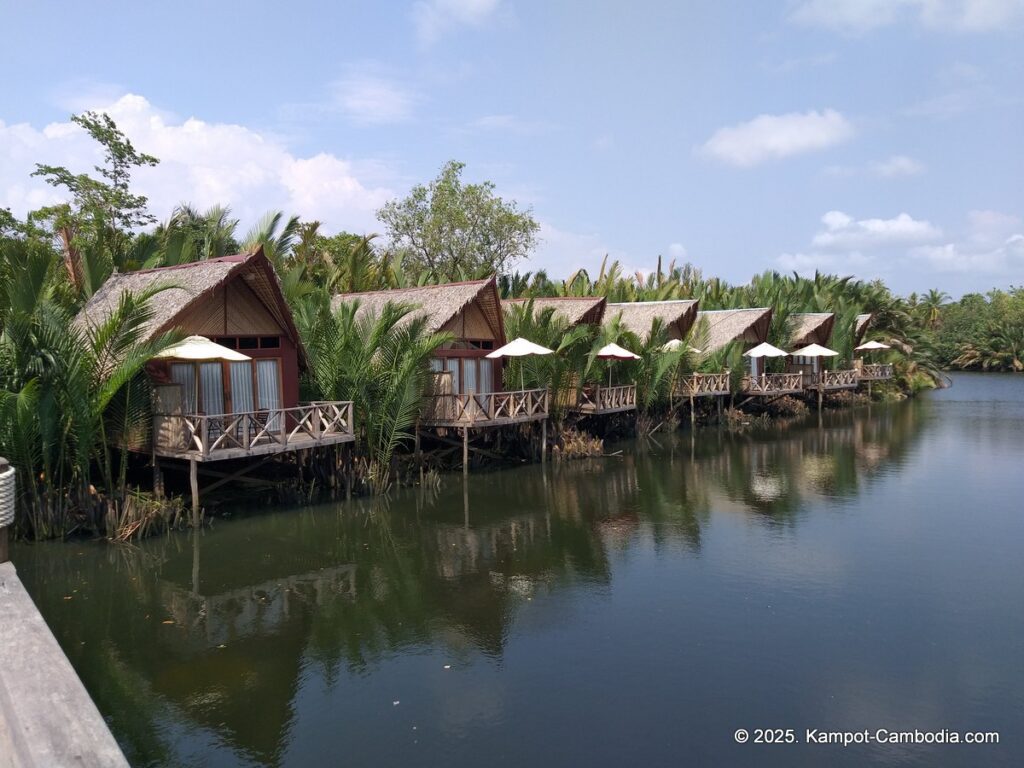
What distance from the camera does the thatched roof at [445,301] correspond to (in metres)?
18.2

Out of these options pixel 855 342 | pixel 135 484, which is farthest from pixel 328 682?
pixel 855 342

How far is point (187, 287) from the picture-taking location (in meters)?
13.7

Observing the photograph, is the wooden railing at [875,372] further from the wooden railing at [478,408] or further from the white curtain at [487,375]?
the wooden railing at [478,408]

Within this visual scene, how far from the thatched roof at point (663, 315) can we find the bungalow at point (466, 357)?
8.30 metres

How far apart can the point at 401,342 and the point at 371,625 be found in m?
7.86

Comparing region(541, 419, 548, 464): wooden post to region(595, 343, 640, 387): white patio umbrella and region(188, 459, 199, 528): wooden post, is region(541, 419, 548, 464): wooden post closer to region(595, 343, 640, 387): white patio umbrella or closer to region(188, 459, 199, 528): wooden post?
region(595, 343, 640, 387): white patio umbrella

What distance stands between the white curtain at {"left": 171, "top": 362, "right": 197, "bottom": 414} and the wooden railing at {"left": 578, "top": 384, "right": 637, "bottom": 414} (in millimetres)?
10720

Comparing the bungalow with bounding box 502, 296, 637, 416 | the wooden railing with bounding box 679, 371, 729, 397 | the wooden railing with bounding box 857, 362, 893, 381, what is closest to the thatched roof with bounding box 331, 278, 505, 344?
the bungalow with bounding box 502, 296, 637, 416

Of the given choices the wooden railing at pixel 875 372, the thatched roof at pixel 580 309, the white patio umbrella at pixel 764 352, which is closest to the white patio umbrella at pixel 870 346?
the wooden railing at pixel 875 372

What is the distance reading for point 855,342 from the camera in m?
37.4

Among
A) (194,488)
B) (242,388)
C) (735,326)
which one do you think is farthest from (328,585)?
(735,326)

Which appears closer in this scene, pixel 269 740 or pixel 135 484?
pixel 269 740

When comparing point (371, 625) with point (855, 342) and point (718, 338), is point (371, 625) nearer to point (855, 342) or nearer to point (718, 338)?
point (718, 338)

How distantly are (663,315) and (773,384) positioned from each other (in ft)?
20.0
